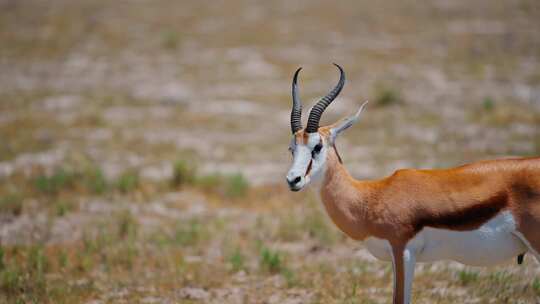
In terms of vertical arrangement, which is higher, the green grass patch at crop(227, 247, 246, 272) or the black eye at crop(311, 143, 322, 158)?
the black eye at crop(311, 143, 322, 158)

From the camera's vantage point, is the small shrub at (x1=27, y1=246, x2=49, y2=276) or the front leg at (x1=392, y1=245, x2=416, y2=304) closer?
the front leg at (x1=392, y1=245, x2=416, y2=304)

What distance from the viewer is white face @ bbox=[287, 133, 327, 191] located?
4.89 metres

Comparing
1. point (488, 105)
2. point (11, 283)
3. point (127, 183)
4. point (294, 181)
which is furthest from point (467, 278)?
point (488, 105)

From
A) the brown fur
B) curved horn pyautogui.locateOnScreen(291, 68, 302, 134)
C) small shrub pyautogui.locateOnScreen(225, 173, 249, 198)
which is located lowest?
small shrub pyautogui.locateOnScreen(225, 173, 249, 198)

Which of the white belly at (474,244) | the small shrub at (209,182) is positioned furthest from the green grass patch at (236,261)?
the small shrub at (209,182)

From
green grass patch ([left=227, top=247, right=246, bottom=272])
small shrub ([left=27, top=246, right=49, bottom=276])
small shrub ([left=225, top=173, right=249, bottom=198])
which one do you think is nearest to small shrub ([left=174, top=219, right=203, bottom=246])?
green grass patch ([left=227, top=247, right=246, bottom=272])

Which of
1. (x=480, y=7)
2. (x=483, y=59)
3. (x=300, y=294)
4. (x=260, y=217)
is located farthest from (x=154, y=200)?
(x=480, y=7)

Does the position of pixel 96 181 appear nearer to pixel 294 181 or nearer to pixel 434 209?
pixel 294 181

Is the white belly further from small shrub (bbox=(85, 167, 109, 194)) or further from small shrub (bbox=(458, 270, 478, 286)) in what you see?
small shrub (bbox=(85, 167, 109, 194))

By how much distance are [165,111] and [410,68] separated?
26.1 ft

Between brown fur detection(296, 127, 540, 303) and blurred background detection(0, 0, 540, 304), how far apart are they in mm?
1440

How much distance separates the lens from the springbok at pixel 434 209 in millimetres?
4605

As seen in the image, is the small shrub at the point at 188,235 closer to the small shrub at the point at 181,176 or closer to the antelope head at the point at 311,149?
the small shrub at the point at 181,176

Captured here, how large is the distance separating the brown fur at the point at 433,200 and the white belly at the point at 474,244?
5 cm
